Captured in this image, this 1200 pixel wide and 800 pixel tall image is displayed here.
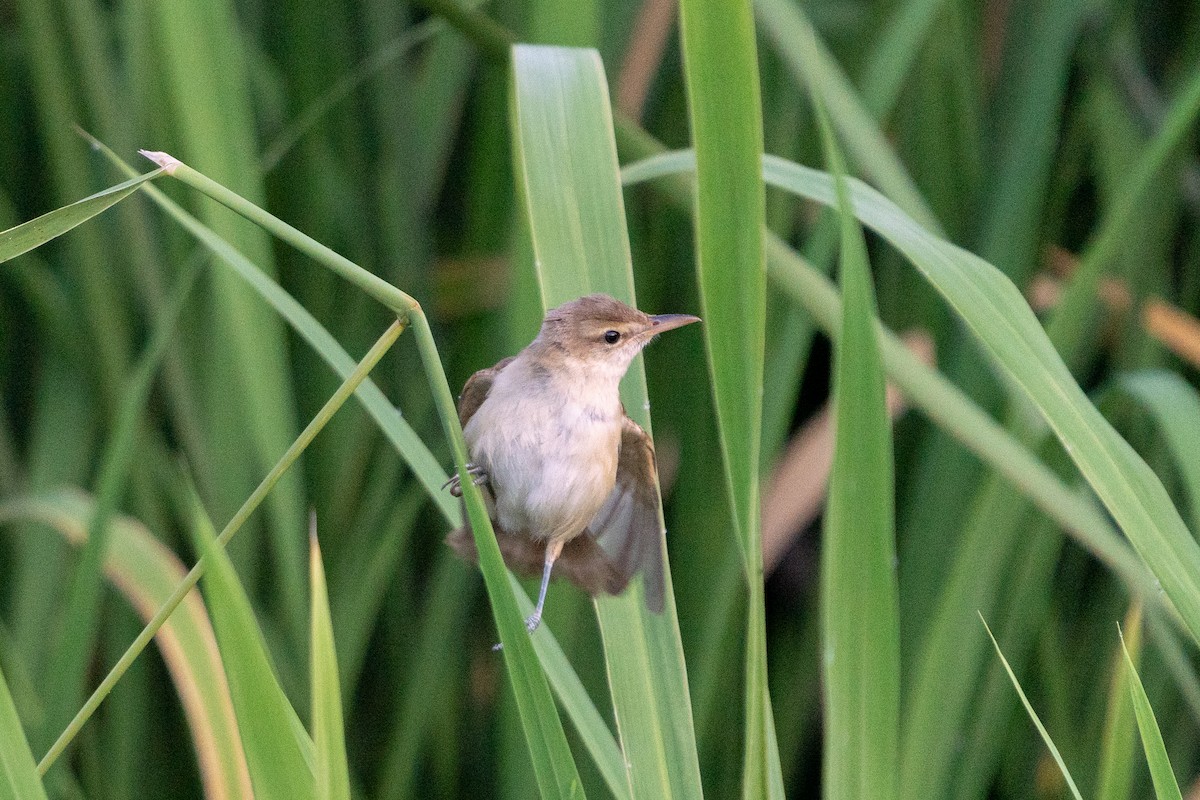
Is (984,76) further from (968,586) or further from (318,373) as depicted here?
(318,373)

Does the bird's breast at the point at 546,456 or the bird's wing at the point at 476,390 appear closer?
the bird's breast at the point at 546,456

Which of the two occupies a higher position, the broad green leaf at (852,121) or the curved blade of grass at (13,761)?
the broad green leaf at (852,121)

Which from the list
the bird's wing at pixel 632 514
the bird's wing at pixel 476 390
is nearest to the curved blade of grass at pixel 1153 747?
the bird's wing at pixel 632 514

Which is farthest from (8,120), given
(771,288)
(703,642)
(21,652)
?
(703,642)

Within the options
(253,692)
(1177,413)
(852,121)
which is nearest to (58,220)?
(253,692)

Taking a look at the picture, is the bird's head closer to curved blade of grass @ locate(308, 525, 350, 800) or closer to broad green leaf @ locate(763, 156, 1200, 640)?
broad green leaf @ locate(763, 156, 1200, 640)

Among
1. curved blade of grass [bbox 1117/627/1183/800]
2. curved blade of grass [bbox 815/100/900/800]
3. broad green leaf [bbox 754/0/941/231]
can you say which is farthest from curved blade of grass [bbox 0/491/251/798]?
broad green leaf [bbox 754/0/941/231]

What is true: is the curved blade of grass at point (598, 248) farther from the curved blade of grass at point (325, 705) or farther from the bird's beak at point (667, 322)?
the curved blade of grass at point (325, 705)
